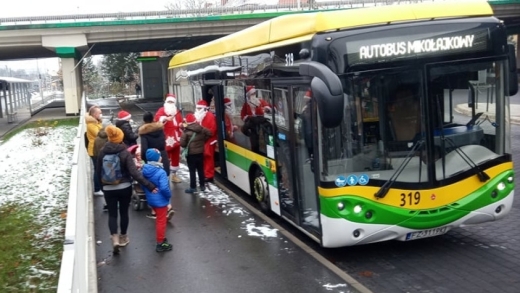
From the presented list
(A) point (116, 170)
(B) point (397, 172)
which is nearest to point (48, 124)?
(A) point (116, 170)

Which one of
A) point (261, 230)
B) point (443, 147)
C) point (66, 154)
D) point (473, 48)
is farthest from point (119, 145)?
point (66, 154)

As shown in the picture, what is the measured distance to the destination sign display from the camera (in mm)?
6750

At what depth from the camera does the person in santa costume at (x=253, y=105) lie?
9.26m

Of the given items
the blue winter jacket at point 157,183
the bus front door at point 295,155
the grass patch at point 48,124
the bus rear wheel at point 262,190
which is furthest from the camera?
the grass patch at point 48,124

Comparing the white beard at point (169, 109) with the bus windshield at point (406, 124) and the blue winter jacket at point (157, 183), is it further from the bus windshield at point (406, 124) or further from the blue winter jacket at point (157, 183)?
the bus windshield at point (406, 124)

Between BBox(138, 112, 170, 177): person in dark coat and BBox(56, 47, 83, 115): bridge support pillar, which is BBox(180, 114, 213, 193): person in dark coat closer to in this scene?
BBox(138, 112, 170, 177): person in dark coat

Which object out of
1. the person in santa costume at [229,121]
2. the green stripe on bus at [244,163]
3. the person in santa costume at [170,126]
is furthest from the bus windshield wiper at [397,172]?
the person in santa costume at [170,126]

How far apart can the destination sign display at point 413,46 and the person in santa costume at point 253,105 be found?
2477mm

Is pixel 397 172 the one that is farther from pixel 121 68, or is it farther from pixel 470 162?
pixel 121 68

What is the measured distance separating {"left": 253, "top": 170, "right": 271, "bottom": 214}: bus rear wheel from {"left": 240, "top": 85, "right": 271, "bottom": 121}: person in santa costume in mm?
1032

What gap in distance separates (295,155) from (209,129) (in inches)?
179

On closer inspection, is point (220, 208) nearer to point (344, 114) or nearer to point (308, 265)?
point (308, 265)

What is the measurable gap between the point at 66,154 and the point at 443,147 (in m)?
14.8

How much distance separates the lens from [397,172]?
6887 millimetres
